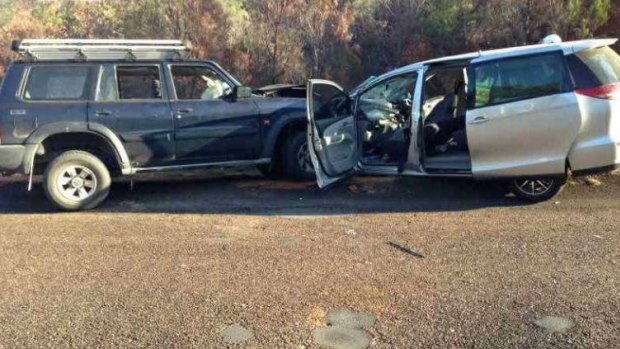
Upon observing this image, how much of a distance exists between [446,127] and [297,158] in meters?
2.04

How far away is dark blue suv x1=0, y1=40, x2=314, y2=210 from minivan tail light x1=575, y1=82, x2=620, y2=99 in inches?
141

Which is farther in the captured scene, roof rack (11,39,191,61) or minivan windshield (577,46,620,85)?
roof rack (11,39,191,61)

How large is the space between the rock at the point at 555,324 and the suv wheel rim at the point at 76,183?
18.2ft

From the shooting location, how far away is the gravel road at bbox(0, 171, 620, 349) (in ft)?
14.4

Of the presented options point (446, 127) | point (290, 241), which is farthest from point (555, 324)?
point (446, 127)

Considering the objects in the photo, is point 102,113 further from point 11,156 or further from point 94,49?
point 11,156

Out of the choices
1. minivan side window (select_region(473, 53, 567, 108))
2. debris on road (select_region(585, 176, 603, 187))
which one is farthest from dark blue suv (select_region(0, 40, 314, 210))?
debris on road (select_region(585, 176, 603, 187))

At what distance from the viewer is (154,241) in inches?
258

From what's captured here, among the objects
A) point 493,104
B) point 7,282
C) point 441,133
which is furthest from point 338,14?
point 7,282

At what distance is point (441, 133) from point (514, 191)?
1.45 meters

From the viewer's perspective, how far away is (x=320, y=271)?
18.2ft

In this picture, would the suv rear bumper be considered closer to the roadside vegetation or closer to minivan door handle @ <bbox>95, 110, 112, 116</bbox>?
minivan door handle @ <bbox>95, 110, 112, 116</bbox>

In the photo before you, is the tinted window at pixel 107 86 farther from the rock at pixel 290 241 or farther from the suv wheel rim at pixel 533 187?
the suv wheel rim at pixel 533 187

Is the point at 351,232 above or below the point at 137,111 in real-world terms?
below
